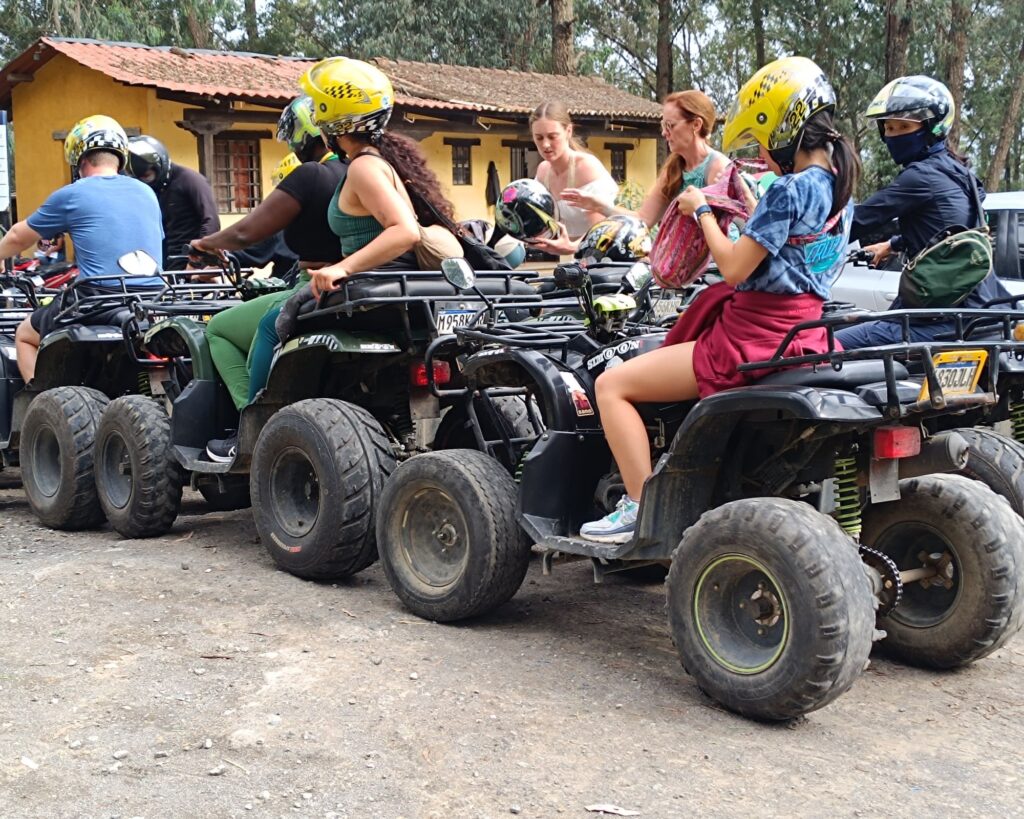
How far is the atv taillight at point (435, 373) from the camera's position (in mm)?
6215

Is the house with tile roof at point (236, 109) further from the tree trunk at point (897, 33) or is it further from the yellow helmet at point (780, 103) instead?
the yellow helmet at point (780, 103)

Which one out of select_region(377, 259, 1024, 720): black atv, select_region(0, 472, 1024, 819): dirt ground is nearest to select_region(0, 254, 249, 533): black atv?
select_region(0, 472, 1024, 819): dirt ground

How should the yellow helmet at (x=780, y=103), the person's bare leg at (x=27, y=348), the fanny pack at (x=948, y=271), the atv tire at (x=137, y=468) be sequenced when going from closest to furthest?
the yellow helmet at (x=780, y=103)
the fanny pack at (x=948, y=271)
the atv tire at (x=137, y=468)
the person's bare leg at (x=27, y=348)

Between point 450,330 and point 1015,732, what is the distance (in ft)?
9.35

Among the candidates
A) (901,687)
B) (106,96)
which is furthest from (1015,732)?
(106,96)

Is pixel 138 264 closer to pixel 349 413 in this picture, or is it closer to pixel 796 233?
pixel 349 413

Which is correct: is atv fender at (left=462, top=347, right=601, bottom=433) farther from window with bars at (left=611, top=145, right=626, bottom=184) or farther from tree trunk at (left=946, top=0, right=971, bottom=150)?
window with bars at (left=611, top=145, right=626, bottom=184)

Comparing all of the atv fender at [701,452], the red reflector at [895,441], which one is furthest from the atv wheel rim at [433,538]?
the red reflector at [895,441]

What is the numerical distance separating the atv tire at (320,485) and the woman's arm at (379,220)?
2.03ft

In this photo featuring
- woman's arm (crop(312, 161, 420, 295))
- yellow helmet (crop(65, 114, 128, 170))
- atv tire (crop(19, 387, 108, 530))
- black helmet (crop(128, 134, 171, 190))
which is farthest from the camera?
black helmet (crop(128, 134, 171, 190))

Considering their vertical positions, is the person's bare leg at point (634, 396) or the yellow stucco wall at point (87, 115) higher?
the yellow stucco wall at point (87, 115)

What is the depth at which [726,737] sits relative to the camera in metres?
4.39

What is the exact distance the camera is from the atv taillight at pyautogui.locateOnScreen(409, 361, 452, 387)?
245 inches

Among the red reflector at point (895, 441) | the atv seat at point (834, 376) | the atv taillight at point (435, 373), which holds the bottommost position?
the red reflector at point (895, 441)
